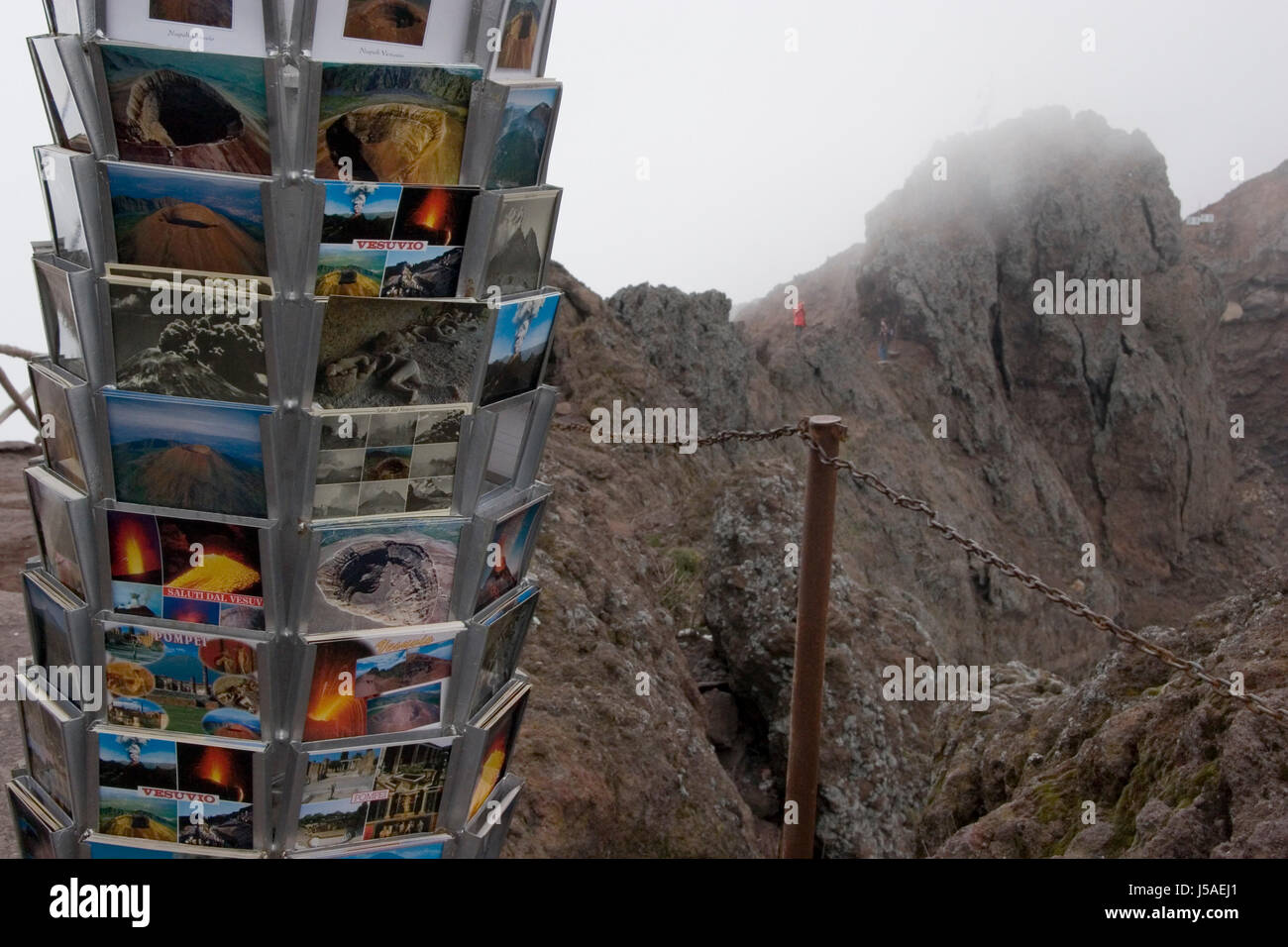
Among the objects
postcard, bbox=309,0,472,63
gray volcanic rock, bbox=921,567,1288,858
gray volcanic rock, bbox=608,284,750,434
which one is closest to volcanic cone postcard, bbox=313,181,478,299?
postcard, bbox=309,0,472,63

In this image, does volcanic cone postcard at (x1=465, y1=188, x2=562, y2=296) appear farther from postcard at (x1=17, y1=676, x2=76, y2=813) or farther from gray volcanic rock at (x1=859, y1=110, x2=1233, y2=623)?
gray volcanic rock at (x1=859, y1=110, x2=1233, y2=623)

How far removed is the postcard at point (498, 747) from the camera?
413 cm

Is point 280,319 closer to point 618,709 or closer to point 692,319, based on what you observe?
point 618,709

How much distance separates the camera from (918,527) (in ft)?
80.7

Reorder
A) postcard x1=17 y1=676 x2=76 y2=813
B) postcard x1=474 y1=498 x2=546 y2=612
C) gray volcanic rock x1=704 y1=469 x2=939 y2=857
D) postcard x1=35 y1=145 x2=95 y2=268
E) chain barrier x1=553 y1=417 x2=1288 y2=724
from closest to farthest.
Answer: postcard x1=35 y1=145 x2=95 y2=268
postcard x1=17 y1=676 x2=76 y2=813
chain barrier x1=553 y1=417 x2=1288 y2=724
postcard x1=474 y1=498 x2=546 y2=612
gray volcanic rock x1=704 y1=469 x2=939 y2=857

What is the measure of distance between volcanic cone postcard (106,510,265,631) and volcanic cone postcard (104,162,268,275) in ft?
2.60

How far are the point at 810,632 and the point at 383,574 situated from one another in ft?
6.47

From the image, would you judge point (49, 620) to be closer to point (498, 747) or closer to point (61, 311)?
point (61, 311)

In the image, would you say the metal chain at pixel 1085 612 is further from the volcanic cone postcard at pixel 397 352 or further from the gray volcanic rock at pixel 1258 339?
the gray volcanic rock at pixel 1258 339

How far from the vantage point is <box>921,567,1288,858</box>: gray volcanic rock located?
3.96 m

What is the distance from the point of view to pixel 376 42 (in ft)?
10.8

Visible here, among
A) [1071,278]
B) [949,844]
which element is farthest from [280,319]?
[1071,278]
